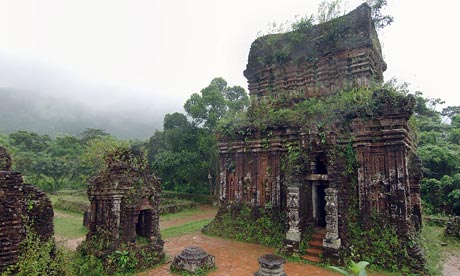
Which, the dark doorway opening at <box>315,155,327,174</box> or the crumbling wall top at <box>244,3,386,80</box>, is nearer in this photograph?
the dark doorway opening at <box>315,155,327,174</box>

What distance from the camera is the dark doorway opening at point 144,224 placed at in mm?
9578

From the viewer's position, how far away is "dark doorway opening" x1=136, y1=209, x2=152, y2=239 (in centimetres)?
958

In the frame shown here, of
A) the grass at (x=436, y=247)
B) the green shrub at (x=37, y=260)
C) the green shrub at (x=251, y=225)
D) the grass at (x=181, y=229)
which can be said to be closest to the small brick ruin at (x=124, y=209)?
the green shrub at (x=37, y=260)

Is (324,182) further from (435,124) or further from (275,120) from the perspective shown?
(435,124)

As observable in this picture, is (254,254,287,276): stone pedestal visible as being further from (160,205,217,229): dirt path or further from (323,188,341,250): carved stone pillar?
(160,205,217,229): dirt path

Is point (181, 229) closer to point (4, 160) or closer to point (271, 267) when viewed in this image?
point (271, 267)

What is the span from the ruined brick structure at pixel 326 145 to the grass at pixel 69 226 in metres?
7.81

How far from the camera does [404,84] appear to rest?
431 inches

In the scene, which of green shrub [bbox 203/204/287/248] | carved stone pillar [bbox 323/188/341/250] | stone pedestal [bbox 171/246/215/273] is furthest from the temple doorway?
stone pedestal [bbox 171/246/215/273]

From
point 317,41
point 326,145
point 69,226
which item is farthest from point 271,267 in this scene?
point 69,226

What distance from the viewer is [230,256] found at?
10242 millimetres

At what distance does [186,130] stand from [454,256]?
21638mm

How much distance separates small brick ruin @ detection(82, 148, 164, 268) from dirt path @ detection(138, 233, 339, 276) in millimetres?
932

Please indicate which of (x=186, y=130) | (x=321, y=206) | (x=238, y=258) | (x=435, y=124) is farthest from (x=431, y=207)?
Answer: (x=186, y=130)
